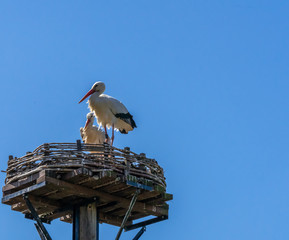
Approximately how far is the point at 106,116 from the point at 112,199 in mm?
4391

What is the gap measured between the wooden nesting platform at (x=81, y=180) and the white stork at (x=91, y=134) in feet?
14.1

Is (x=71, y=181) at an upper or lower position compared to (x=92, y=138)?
lower

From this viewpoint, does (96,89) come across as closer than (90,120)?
Yes

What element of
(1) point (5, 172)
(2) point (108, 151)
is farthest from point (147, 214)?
(1) point (5, 172)

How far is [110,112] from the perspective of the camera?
60.6 feet

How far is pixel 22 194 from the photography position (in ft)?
44.6

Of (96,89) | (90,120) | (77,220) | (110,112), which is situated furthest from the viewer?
(90,120)

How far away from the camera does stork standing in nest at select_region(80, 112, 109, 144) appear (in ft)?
63.0

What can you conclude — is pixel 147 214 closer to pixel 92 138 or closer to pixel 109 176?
pixel 109 176

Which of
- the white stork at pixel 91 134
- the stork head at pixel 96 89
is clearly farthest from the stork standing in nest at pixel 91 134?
the stork head at pixel 96 89

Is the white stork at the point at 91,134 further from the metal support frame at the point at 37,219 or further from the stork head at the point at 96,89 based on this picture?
the metal support frame at the point at 37,219

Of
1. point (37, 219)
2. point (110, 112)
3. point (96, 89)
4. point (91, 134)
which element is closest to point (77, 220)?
point (37, 219)

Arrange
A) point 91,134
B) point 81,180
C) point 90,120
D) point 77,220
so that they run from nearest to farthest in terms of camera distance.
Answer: point 81,180 → point 77,220 → point 91,134 → point 90,120

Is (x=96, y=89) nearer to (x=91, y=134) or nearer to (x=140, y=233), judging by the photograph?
(x=91, y=134)
